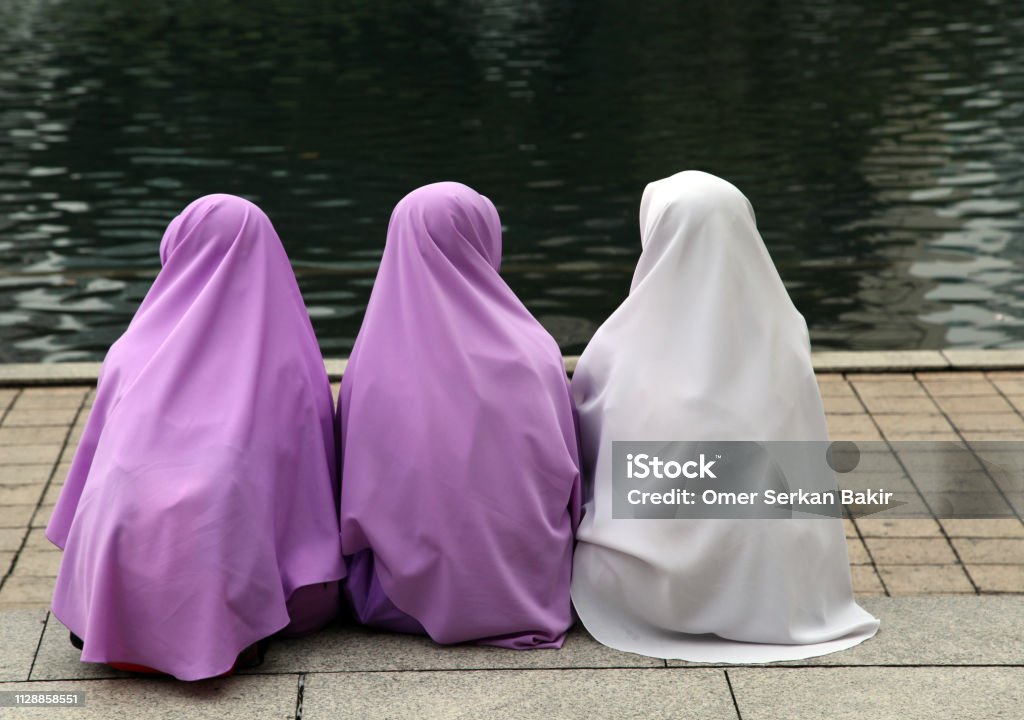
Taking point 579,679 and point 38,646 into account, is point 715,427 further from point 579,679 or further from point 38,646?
point 38,646

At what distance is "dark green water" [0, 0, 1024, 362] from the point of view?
848 centimetres

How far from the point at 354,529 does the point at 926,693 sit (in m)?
1.51

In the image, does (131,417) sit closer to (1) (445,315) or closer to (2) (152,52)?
(1) (445,315)

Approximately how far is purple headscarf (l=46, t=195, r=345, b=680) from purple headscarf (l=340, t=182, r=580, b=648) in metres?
0.15

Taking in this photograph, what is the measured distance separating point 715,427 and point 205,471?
132cm

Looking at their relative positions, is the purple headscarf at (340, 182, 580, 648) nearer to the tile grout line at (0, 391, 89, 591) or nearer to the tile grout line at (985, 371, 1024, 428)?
the tile grout line at (0, 391, 89, 591)

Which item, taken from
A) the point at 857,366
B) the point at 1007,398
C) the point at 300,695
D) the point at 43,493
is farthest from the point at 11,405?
the point at 1007,398

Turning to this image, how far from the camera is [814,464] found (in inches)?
139

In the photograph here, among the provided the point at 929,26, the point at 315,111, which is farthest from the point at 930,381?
the point at 929,26

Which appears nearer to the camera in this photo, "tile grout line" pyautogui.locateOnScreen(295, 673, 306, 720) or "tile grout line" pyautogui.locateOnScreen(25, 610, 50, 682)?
"tile grout line" pyautogui.locateOnScreen(295, 673, 306, 720)

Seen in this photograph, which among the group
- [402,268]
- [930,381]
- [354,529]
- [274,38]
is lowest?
[274,38]

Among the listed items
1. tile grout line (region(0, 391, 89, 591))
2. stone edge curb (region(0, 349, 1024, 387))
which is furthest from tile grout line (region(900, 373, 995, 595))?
tile grout line (region(0, 391, 89, 591))

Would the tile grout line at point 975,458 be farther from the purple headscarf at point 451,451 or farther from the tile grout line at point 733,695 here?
the purple headscarf at point 451,451

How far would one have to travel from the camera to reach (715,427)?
346 centimetres
